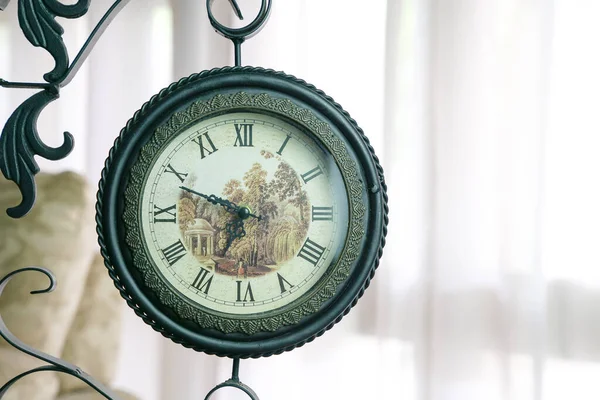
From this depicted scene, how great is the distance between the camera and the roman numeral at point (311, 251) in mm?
961

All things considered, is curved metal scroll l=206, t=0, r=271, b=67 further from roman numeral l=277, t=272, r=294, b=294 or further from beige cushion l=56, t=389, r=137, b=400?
beige cushion l=56, t=389, r=137, b=400

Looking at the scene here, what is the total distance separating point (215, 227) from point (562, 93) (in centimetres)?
69

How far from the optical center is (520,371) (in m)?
1.28

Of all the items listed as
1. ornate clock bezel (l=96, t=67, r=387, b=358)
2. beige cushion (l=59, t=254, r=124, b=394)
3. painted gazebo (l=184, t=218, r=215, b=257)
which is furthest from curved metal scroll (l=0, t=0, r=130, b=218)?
beige cushion (l=59, t=254, r=124, b=394)

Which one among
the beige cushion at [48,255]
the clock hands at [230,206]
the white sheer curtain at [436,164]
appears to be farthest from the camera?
the beige cushion at [48,255]

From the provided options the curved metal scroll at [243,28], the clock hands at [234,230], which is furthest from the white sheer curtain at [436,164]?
the clock hands at [234,230]

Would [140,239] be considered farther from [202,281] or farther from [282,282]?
[282,282]

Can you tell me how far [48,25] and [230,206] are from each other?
0.38 m

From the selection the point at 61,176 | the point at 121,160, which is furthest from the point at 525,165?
the point at 61,176

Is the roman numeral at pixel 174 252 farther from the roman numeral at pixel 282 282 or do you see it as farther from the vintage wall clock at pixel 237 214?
the roman numeral at pixel 282 282

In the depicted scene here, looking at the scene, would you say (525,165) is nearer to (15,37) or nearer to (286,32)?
(286,32)

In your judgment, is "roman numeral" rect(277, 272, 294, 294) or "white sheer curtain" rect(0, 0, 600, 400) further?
"white sheer curtain" rect(0, 0, 600, 400)

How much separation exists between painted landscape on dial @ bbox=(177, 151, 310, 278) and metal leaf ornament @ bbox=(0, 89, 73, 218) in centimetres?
23

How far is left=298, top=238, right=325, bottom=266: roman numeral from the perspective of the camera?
37.9 inches
